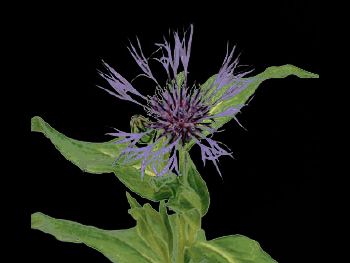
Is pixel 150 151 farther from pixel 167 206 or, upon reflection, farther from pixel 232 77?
pixel 232 77

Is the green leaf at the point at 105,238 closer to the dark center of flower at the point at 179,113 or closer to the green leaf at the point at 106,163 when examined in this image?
the green leaf at the point at 106,163

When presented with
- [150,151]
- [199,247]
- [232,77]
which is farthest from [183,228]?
[232,77]

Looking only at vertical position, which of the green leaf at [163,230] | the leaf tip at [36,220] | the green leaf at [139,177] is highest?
the green leaf at [139,177]

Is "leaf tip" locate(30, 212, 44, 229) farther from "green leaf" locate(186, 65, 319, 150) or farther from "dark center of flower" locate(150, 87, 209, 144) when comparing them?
"green leaf" locate(186, 65, 319, 150)

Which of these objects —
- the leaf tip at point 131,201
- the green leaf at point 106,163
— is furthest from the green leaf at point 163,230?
the green leaf at point 106,163

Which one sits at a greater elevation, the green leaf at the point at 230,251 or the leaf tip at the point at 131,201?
the leaf tip at the point at 131,201

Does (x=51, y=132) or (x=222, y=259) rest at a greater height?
(x=51, y=132)

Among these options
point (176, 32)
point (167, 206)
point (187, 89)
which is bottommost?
point (167, 206)
